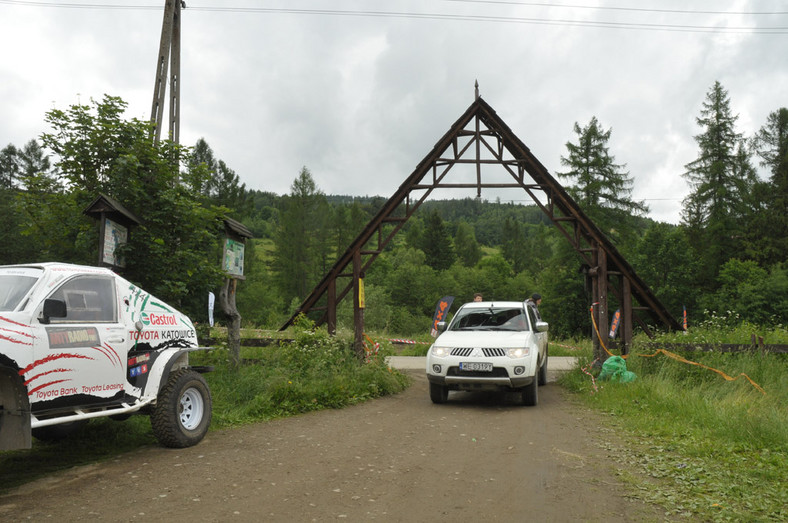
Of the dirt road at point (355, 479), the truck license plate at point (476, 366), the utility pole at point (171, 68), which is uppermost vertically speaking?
the utility pole at point (171, 68)

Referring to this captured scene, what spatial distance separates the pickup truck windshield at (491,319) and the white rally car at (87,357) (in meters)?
5.54

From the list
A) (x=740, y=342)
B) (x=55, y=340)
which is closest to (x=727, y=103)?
(x=740, y=342)

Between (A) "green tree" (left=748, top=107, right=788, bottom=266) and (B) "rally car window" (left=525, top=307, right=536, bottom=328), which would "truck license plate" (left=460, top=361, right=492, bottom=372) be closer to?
(B) "rally car window" (left=525, top=307, right=536, bottom=328)

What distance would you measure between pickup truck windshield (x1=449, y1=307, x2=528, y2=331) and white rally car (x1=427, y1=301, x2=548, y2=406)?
0.08ft

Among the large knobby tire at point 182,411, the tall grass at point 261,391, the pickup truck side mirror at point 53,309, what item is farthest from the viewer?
the large knobby tire at point 182,411

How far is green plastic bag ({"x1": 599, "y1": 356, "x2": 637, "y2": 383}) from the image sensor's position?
11172 millimetres

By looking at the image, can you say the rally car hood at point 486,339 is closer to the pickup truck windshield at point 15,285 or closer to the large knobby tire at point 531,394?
the large knobby tire at point 531,394

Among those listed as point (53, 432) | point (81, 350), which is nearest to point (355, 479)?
point (81, 350)

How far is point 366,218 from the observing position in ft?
265

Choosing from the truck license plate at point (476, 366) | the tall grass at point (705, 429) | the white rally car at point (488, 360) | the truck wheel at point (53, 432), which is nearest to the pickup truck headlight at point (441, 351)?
the white rally car at point (488, 360)

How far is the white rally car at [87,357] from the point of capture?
511 centimetres

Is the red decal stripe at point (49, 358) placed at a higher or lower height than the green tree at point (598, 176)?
lower

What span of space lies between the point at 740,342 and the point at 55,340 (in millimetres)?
12542

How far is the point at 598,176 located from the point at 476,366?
40.0 m
